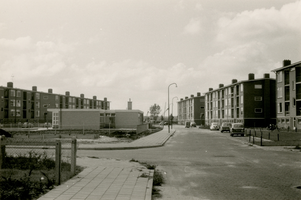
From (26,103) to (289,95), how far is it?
65.1 metres

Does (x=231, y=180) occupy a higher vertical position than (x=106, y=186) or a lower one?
lower

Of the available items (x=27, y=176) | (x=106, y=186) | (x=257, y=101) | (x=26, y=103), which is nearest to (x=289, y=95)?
(x=257, y=101)

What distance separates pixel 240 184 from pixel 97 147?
39.3 ft

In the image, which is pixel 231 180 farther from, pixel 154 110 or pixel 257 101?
pixel 154 110

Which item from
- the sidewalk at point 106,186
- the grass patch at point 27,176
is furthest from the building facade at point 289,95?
the grass patch at point 27,176

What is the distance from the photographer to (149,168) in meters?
10.6

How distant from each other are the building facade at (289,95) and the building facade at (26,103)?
4493 cm

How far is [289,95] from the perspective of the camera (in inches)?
2208

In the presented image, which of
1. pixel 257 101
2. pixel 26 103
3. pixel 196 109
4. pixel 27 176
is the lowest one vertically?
pixel 27 176

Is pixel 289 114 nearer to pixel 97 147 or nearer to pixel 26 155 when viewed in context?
pixel 97 147

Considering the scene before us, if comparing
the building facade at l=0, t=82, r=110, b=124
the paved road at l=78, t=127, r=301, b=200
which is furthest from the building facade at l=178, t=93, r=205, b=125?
the paved road at l=78, t=127, r=301, b=200

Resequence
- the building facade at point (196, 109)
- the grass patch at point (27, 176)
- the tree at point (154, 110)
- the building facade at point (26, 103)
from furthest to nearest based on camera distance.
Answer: the tree at point (154, 110)
the building facade at point (196, 109)
the building facade at point (26, 103)
the grass patch at point (27, 176)

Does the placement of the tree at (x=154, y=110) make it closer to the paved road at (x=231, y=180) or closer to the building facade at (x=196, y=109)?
the building facade at (x=196, y=109)

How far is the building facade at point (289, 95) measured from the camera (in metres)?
53.1
